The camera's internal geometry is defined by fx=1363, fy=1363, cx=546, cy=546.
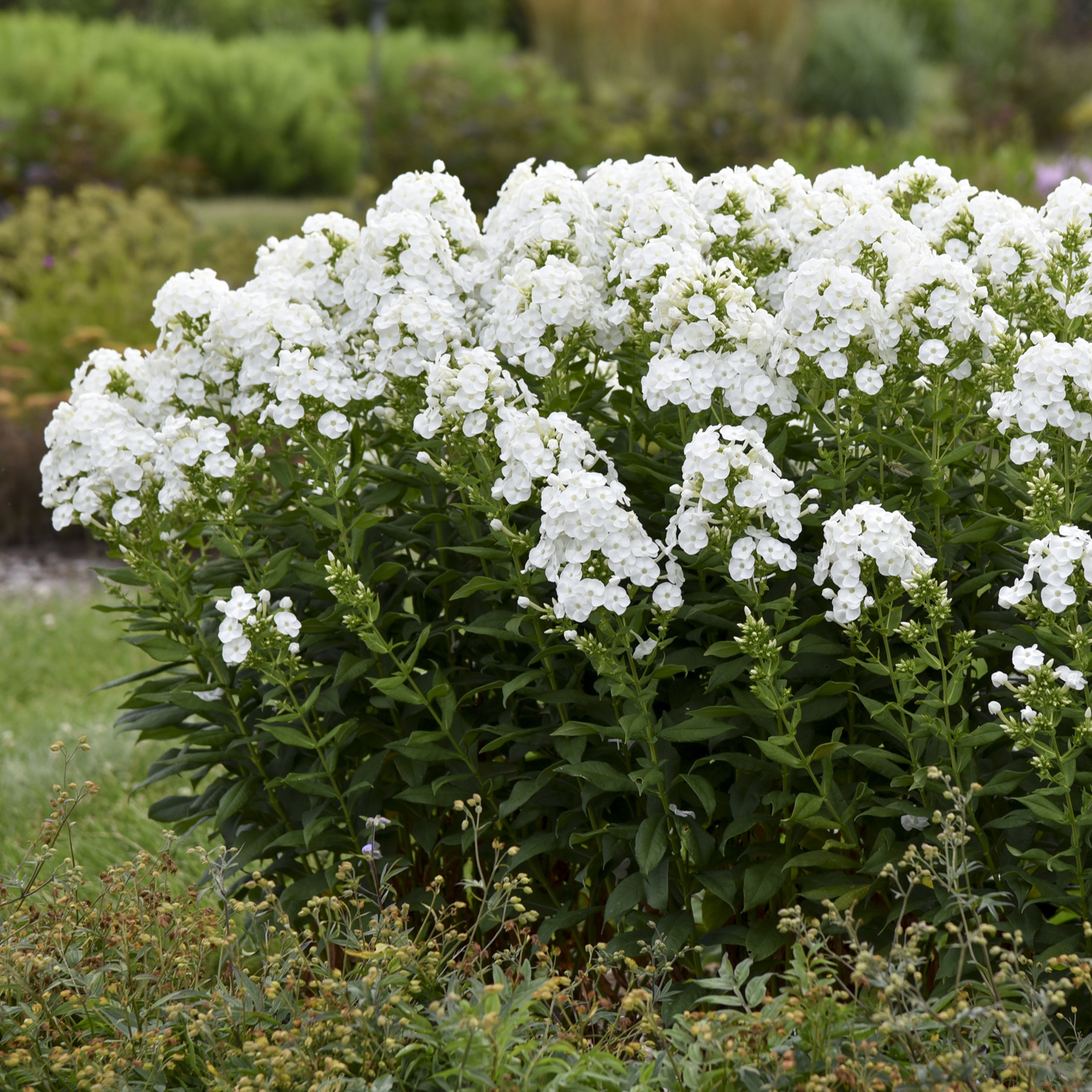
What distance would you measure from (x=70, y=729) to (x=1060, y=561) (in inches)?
156

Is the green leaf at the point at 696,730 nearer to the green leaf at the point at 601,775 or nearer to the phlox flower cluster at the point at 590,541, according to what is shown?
the green leaf at the point at 601,775

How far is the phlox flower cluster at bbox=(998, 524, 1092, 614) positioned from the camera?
7.80 ft

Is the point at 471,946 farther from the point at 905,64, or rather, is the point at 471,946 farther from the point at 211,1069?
the point at 905,64

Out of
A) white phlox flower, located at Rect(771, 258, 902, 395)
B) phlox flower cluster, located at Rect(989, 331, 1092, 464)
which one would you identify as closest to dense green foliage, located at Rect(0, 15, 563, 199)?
white phlox flower, located at Rect(771, 258, 902, 395)

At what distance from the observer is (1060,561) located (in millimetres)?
2379

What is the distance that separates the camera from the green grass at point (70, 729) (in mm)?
4305

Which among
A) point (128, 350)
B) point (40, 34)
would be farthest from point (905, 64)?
→ point (128, 350)

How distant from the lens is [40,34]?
1750 cm

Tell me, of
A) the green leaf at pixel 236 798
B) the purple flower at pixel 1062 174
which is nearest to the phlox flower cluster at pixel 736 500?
the green leaf at pixel 236 798

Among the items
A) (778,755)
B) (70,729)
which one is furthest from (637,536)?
(70,729)

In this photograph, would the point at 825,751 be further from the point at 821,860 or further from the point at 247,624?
the point at 247,624

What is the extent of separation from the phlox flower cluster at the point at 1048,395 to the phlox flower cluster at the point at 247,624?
145 cm

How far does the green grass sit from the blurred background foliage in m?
1.76

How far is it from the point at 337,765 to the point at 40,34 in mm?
17130
